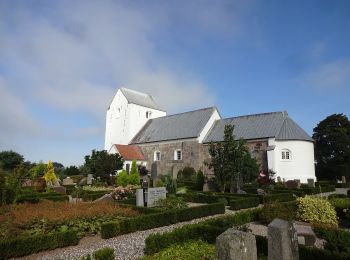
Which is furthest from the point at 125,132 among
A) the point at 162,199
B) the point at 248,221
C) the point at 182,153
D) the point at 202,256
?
the point at 202,256

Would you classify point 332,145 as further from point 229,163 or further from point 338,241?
point 338,241

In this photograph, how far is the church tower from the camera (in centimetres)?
3859

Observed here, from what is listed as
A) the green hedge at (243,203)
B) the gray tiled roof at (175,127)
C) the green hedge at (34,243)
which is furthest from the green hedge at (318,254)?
the gray tiled roof at (175,127)

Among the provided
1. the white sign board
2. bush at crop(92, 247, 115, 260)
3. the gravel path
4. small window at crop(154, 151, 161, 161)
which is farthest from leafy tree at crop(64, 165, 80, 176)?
bush at crop(92, 247, 115, 260)

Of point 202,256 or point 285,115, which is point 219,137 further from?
point 202,256

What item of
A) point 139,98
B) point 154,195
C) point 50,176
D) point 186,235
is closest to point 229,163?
point 154,195

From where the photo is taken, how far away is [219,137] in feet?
98.8

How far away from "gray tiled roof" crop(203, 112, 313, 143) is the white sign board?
54.6ft

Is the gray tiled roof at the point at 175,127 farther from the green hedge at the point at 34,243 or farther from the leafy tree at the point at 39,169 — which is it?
the green hedge at the point at 34,243

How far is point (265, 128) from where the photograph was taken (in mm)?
27953

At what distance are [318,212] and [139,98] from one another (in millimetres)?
33667

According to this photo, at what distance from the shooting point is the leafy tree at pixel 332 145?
36.2 metres

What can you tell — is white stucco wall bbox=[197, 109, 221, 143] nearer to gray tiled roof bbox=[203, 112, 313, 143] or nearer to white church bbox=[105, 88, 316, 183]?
white church bbox=[105, 88, 316, 183]

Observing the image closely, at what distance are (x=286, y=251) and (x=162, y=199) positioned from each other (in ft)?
26.1
